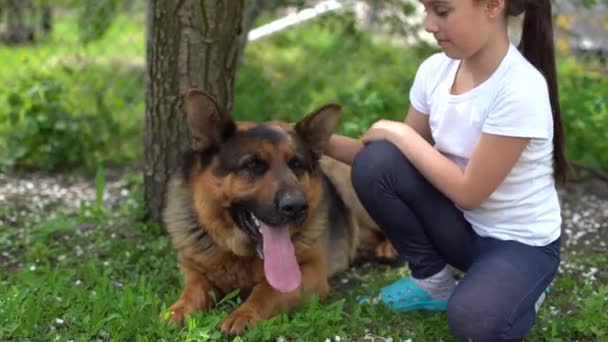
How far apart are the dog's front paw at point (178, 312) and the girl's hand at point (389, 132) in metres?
1.11

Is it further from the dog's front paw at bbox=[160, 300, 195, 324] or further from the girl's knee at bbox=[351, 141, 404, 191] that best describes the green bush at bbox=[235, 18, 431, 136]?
the dog's front paw at bbox=[160, 300, 195, 324]

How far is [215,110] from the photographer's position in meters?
3.65

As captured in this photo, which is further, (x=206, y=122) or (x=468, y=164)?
(x=206, y=122)

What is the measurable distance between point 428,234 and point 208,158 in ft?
3.53

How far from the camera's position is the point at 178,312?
137 inches

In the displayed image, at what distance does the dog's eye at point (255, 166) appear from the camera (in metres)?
3.59

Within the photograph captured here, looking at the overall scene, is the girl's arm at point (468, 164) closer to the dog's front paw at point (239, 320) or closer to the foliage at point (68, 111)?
the dog's front paw at point (239, 320)

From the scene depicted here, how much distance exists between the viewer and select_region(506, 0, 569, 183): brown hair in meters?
3.36

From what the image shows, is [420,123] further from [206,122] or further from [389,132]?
[206,122]


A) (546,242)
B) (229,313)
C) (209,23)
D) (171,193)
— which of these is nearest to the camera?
(546,242)

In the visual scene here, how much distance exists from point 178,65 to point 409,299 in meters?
1.83

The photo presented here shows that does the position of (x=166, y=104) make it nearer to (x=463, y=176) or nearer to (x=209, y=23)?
(x=209, y=23)

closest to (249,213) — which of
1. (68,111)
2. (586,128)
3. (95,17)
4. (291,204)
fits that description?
(291,204)

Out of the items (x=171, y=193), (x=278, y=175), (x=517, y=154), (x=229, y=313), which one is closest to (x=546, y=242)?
(x=517, y=154)
